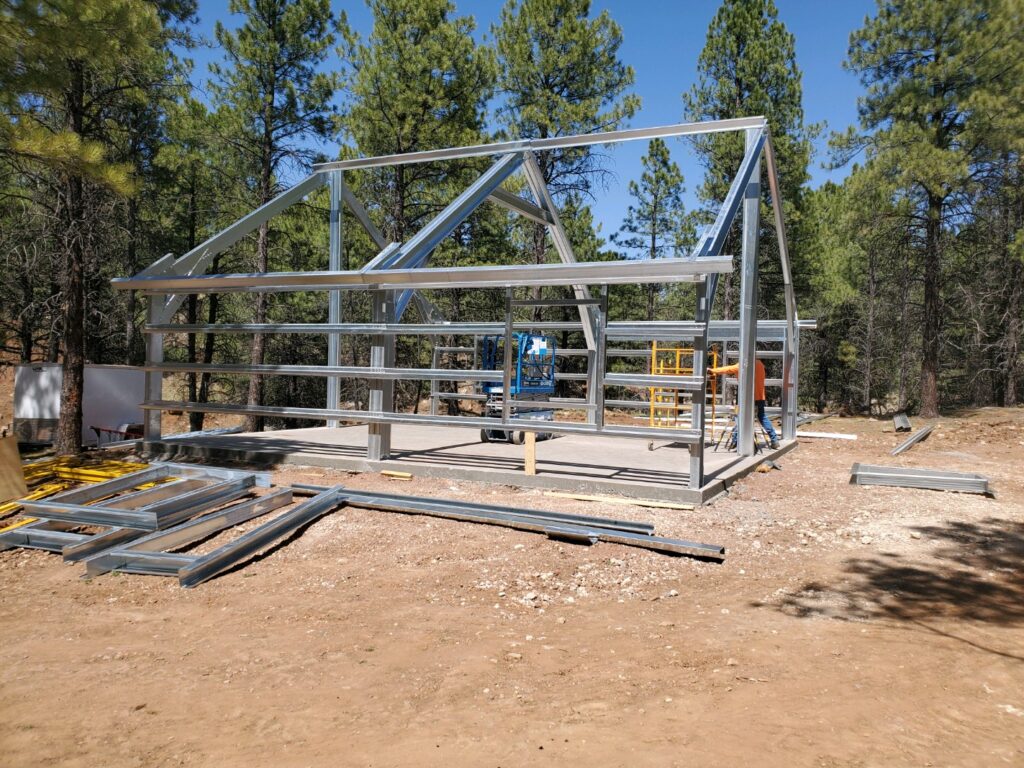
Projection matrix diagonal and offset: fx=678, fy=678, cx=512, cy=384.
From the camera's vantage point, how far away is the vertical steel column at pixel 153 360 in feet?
30.2

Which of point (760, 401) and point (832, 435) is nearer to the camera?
point (760, 401)

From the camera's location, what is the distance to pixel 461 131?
1761cm

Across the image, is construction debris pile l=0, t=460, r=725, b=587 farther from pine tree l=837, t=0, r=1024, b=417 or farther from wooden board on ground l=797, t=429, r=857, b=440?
pine tree l=837, t=0, r=1024, b=417

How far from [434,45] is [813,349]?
2150cm

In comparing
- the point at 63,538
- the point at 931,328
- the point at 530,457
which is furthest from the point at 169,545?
the point at 931,328

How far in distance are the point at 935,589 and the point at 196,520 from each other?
229 inches

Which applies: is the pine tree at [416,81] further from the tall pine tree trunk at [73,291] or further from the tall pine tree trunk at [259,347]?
the tall pine tree trunk at [73,291]

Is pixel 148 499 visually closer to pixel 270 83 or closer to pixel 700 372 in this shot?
pixel 700 372

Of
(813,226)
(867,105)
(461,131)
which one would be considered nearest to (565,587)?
(461,131)

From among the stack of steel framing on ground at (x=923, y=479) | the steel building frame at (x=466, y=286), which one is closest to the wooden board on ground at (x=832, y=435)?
the steel building frame at (x=466, y=286)

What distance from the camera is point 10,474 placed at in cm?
681

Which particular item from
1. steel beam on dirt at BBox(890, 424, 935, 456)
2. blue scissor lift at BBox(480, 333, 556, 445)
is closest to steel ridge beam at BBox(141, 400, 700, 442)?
blue scissor lift at BBox(480, 333, 556, 445)

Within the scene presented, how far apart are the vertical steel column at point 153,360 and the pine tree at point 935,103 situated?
1800 centimetres

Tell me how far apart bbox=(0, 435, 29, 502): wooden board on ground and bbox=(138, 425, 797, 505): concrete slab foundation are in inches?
→ 96.1
